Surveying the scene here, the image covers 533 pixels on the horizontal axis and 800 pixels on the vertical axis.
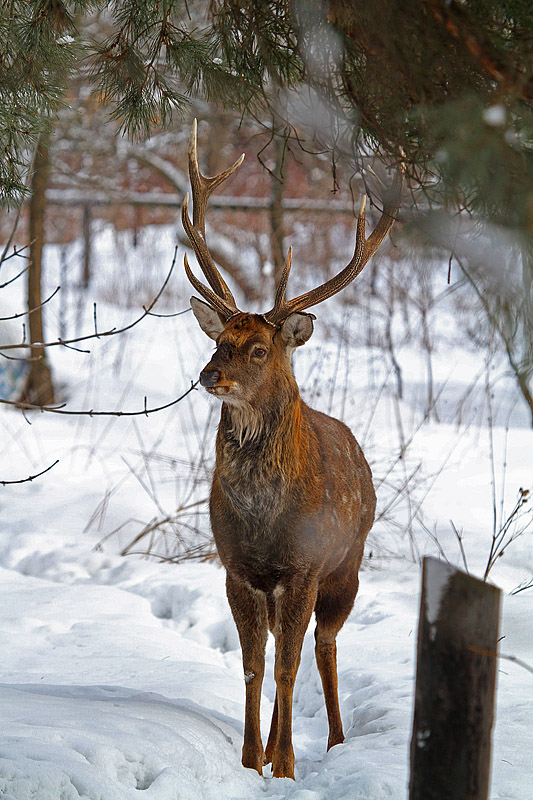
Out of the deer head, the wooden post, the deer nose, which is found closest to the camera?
the wooden post

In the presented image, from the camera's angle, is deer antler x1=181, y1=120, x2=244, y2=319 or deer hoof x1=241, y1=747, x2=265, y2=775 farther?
deer antler x1=181, y1=120, x2=244, y2=319

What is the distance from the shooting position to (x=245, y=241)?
13977 millimetres

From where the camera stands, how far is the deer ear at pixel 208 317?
3260 mm

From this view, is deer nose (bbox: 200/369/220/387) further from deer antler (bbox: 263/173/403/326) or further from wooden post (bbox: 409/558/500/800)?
wooden post (bbox: 409/558/500/800)

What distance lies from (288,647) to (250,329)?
3.95ft

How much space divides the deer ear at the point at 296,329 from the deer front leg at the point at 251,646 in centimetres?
95

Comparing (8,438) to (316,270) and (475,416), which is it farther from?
(316,270)

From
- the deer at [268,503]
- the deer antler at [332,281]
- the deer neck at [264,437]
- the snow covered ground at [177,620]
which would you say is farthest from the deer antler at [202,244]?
the snow covered ground at [177,620]

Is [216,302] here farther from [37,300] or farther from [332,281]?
[37,300]

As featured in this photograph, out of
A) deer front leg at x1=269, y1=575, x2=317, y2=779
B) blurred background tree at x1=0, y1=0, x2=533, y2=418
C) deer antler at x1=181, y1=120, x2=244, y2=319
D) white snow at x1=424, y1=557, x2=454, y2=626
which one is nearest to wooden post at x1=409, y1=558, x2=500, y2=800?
white snow at x1=424, y1=557, x2=454, y2=626

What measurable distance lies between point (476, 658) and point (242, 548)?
1.32 metres

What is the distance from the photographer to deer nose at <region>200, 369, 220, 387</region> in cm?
288

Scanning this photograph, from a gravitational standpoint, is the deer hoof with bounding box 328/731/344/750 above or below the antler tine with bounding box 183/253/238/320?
below

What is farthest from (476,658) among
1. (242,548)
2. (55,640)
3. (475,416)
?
(475,416)
